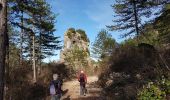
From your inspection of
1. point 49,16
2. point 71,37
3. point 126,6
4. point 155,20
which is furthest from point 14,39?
point 155,20

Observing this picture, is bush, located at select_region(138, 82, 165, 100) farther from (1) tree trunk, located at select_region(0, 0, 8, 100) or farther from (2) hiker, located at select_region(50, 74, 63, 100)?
(1) tree trunk, located at select_region(0, 0, 8, 100)

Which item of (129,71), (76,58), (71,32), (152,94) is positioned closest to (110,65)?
(129,71)

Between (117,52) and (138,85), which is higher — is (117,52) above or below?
above

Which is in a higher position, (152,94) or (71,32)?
(71,32)

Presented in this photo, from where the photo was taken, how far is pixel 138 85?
15.5m

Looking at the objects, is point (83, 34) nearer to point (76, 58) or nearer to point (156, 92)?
point (76, 58)

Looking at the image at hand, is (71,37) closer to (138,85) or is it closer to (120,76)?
(120,76)

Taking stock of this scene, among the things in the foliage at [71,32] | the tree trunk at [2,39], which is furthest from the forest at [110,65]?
the foliage at [71,32]

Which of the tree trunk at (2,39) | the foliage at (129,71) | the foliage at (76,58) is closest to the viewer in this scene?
the tree trunk at (2,39)

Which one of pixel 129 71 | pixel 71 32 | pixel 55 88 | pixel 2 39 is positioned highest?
pixel 71 32

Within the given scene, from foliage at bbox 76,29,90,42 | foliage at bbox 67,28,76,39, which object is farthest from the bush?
foliage at bbox 76,29,90,42

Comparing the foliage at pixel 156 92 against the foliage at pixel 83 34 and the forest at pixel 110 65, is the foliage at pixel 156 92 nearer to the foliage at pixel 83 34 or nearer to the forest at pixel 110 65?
the forest at pixel 110 65

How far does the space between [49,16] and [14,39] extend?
360 inches

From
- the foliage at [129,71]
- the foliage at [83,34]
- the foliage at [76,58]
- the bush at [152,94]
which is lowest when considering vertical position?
the bush at [152,94]
